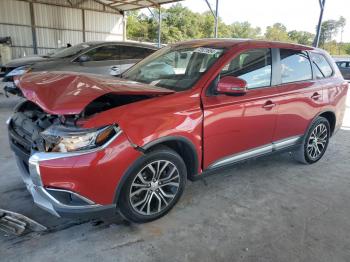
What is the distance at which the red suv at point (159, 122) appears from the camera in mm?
2355

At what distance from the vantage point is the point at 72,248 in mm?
2508

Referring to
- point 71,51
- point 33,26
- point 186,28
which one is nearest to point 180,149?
point 71,51

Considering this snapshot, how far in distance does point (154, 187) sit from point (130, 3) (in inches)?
710

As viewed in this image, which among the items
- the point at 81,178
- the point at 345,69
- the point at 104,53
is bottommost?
the point at 81,178

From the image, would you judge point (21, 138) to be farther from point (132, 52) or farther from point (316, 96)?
point (132, 52)

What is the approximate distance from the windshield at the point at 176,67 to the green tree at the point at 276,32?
7434cm

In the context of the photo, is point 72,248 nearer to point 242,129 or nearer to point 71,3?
point 242,129

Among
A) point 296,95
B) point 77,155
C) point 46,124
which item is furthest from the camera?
point 296,95

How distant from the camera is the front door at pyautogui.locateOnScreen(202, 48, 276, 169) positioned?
119 inches

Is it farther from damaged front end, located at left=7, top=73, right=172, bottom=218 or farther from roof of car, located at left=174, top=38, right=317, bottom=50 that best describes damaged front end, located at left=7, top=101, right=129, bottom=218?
roof of car, located at left=174, top=38, right=317, bottom=50

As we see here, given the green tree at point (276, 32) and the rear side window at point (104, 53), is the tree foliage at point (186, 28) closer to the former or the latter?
the green tree at point (276, 32)

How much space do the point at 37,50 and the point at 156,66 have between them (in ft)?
56.2

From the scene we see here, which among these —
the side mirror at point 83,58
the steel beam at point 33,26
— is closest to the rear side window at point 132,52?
the side mirror at point 83,58

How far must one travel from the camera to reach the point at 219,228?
288 cm
